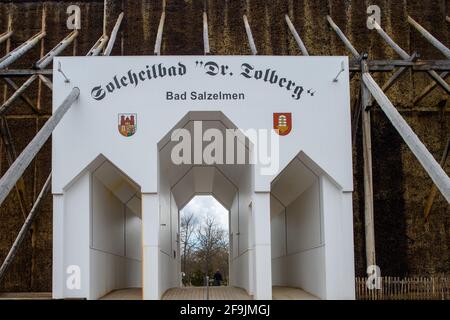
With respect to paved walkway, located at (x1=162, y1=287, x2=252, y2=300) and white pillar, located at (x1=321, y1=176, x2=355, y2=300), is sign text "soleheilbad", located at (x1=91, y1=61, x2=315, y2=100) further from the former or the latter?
paved walkway, located at (x1=162, y1=287, x2=252, y2=300)

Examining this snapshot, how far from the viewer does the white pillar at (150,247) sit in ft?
52.3

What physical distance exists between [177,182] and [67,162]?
19.9 ft

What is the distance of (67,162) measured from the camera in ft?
53.8

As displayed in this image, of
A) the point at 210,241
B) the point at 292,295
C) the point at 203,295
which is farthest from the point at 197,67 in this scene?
the point at 210,241

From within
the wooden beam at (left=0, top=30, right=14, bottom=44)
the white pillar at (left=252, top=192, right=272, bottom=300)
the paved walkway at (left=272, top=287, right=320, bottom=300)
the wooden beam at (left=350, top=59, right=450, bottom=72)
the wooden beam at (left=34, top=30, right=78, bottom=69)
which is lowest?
the paved walkway at (left=272, top=287, right=320, bottom=300)

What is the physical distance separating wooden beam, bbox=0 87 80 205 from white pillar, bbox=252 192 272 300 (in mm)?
5201

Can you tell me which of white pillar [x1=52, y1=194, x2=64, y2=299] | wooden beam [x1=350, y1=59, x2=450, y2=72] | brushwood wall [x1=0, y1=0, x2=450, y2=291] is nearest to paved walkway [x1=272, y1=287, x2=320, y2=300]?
white pillar [x1=52, y1=194, x2=64, y2=299]

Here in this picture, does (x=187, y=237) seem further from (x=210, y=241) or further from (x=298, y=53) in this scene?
(x=298, y=53)

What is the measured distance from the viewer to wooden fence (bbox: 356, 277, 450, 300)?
1741 cm

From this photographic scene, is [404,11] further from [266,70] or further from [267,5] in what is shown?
[266,70]

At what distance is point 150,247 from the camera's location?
16.1m

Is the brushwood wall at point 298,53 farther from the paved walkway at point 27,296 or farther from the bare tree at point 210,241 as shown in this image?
the bare tree at point 210,241

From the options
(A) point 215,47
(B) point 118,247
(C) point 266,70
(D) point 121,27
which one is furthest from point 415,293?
(D) point 121,27

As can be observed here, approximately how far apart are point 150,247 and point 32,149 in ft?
12.6
